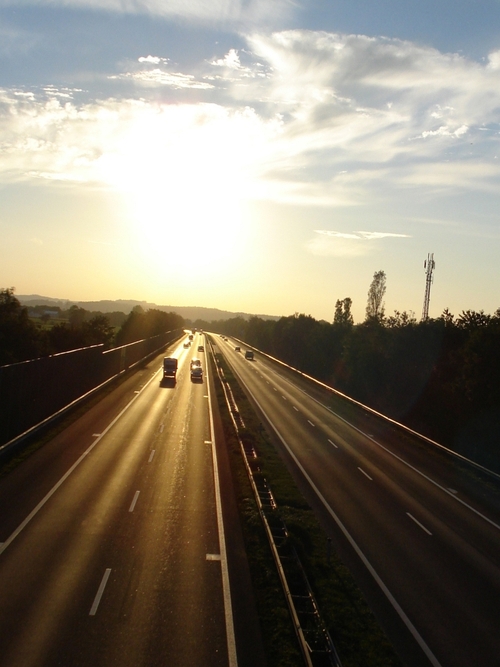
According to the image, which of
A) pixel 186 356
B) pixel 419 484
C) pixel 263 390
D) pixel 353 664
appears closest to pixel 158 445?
pixel 419 484

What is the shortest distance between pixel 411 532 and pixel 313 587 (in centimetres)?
610

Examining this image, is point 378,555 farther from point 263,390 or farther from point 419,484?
point 263,390

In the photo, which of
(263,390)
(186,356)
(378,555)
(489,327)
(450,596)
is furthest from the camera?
(186,356)

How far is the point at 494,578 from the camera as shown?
16797 mm

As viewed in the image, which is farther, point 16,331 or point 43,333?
point 43,333

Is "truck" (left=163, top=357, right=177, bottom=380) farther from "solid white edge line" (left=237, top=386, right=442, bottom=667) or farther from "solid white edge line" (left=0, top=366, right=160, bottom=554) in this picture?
"solid white edge line" (left=237, top=386, right=442, bottom=667)

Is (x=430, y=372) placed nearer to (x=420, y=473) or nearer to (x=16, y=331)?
(x=420, y=473)

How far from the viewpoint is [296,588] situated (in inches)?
602

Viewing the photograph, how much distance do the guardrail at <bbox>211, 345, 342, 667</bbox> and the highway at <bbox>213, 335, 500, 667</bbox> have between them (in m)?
1.68

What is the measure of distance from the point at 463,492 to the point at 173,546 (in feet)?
47.5

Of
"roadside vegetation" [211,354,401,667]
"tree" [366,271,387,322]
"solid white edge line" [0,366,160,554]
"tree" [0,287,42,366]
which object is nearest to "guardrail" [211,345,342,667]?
"roadside vegetation" [211,354,401,667]

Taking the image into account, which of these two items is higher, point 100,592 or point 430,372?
point 430,372

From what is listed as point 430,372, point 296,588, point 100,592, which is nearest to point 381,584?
point 296,588

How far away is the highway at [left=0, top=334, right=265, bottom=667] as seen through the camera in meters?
11.7
